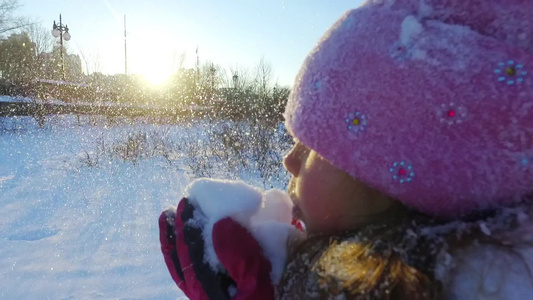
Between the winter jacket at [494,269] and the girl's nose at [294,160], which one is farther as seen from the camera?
the girl's nose at [294,160]

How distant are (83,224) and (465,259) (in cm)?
375

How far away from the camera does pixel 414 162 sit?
0.68 metres

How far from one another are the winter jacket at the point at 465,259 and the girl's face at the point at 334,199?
0.08 m

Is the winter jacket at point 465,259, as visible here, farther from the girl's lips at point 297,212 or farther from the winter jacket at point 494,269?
the girl's lips at point 297,212

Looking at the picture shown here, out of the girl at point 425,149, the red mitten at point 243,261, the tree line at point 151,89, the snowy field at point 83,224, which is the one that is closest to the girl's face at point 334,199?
the girl at point 425,149

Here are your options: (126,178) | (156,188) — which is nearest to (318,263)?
(156,188)

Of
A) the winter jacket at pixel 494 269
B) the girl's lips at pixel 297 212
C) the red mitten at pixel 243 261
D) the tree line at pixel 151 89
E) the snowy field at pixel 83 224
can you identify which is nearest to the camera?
the winter jacket at pixel 494 269

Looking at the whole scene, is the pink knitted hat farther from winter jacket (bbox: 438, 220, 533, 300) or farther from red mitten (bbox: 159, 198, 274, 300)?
red mitten (bbox: 159, 198, 274, 300)

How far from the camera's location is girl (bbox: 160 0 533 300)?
0.62 meters

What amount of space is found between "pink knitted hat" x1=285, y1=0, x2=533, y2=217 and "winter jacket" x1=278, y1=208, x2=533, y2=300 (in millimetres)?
50

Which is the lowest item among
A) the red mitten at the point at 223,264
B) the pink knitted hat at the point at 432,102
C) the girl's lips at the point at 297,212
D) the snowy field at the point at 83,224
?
the snowy field at the point at 83,224

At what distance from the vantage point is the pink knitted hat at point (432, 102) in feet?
2.05

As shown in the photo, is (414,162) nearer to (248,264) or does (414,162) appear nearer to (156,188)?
(248,264)

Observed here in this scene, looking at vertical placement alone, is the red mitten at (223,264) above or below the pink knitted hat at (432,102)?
below
